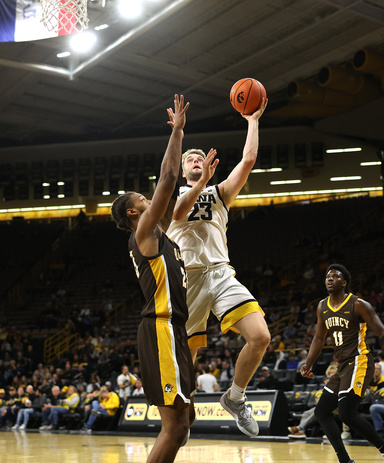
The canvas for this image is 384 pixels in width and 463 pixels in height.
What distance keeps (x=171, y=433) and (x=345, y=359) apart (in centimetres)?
311

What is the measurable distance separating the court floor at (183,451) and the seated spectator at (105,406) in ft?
5.60

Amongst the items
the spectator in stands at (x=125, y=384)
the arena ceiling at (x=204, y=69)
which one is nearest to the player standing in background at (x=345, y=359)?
the spectator in stands at (x=125, y=384)

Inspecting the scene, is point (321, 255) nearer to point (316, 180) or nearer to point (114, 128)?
point (316, 180)

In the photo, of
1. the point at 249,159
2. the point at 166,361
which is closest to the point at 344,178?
the point at 249,159

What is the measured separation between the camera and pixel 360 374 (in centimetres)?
646

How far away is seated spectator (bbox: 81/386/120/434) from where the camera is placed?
555 inches

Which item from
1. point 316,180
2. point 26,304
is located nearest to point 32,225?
point 26,304

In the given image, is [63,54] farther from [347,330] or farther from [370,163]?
[347,330]

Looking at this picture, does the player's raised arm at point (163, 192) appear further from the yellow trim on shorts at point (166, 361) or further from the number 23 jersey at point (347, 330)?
the number 23 jersey at point (347, 330)

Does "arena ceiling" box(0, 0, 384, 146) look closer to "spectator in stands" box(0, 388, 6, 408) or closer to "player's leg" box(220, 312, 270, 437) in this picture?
"spectator in stands" box(0, 388, 6, 408)

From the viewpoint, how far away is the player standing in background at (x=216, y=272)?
16.5 ft

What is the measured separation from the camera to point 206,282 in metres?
5.29

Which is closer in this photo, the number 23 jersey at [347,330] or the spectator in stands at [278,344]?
the number 23 jersey at [347,330]

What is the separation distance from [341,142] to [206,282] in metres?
24.3
